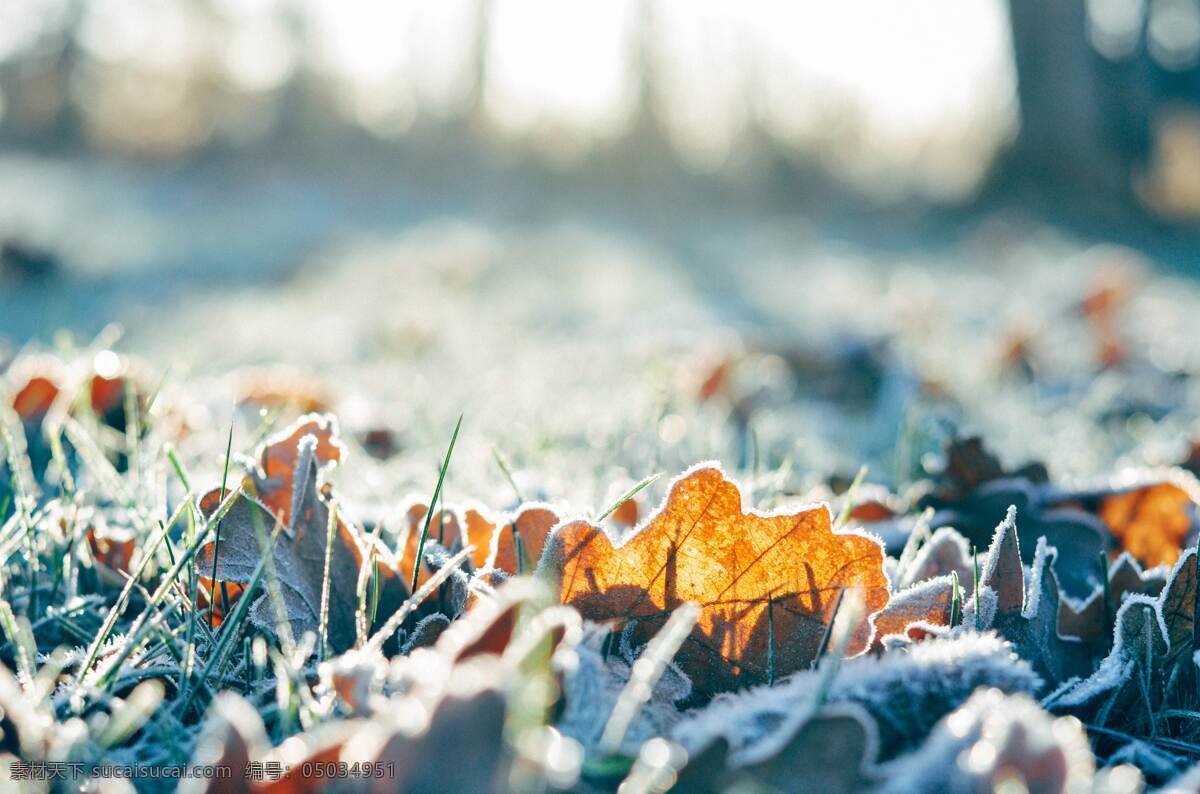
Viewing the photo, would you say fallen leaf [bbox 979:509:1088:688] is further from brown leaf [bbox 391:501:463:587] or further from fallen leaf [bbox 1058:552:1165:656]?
brown leaf [bbox 391:501:463:587]

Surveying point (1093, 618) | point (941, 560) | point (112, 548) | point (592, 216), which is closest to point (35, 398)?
point (112, 548)

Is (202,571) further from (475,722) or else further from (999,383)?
(999,383)

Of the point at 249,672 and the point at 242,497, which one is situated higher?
the point at 242,497

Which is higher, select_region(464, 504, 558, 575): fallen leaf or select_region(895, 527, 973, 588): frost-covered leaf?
select_region(464, 504, 558, 575): fallen leaf

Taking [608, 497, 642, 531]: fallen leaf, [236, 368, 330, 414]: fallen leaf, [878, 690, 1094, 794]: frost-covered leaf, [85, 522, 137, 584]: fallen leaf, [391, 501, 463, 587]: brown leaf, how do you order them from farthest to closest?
[236, 368, 330, 414]: fallen leaf < [608, 497, 642, 531]: fallen leaf < [85, 522, 137, 584]: fallen leaf < [391, 501, 463, 587]: brown leaf < [878, 690, 1094, 794]: frost-covered leaf

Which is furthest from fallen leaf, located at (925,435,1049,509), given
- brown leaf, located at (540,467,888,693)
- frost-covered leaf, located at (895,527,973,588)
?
brown leaf, located at (540,467,888,693)

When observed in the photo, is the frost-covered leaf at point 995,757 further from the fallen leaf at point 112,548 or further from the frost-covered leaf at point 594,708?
the fallen leaf at point 112,548

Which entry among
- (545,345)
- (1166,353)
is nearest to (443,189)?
(545,345)

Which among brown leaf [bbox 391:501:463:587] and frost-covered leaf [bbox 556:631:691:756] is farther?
Result: brown leaf [bbox 391:501:463:587]
